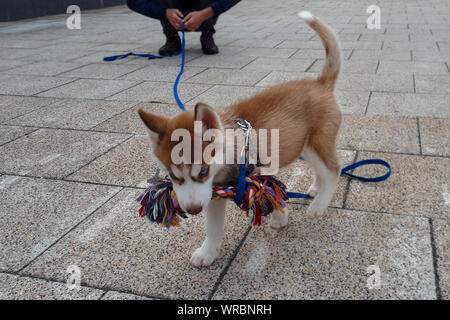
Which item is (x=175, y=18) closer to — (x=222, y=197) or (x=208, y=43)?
(x=208, y=43)

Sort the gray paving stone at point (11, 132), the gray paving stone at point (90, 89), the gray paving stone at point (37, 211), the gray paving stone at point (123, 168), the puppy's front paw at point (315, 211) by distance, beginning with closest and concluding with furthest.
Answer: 1. the gray paving stone at point (37, 211)
2. the puppy's front paw at point (315, 211)
3. the gray paving stone at point (123, 168)
4. the gray paving stone at point (11, 132)
5. the gray paving stone at point (90, 89)

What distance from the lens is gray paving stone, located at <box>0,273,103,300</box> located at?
2107 mm

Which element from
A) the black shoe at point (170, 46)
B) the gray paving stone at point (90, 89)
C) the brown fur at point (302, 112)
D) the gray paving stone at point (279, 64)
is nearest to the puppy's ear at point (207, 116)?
the brown fur at point (302, 112)

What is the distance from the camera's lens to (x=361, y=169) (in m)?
3.37

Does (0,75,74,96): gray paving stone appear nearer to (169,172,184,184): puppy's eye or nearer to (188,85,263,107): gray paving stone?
(188,85,263,107): gray paving stone

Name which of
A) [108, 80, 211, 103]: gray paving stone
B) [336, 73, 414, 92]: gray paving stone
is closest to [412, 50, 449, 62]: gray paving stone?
[336, 73, 414, 92]: gray paving stone

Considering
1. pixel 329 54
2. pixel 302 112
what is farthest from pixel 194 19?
pixel 302 112

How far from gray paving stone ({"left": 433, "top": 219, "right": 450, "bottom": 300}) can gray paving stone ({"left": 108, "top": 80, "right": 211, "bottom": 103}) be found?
3.27 metres

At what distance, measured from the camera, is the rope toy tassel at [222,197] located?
2162 mm

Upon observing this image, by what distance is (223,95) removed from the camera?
517cm

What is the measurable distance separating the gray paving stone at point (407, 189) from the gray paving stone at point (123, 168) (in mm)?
1545

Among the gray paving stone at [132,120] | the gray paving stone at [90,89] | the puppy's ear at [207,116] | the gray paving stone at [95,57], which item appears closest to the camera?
the puppy's ear at [207,116]

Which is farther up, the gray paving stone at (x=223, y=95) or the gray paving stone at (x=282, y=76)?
the gray paving stone at (x=282, y=76)

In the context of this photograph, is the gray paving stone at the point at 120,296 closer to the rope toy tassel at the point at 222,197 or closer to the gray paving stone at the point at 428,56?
the rope toy tassel at the point at 222,197
